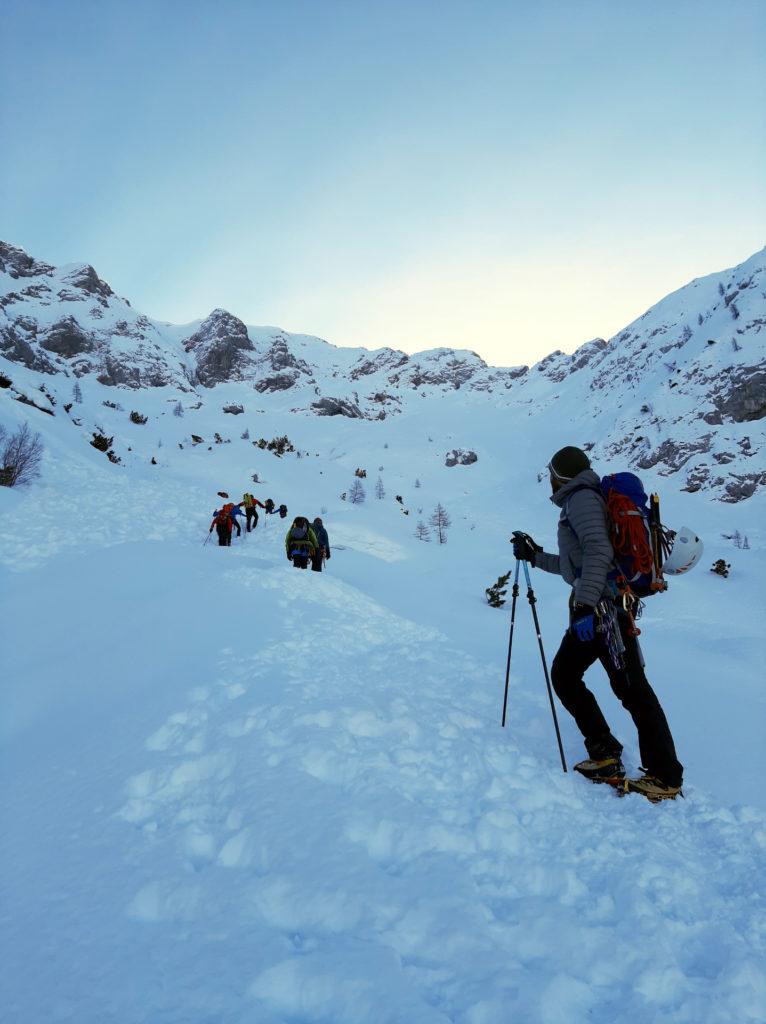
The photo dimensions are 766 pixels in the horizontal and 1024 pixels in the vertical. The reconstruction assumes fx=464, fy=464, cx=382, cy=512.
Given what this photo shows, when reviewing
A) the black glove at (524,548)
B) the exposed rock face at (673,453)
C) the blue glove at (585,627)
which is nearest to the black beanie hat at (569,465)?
the black glove at (524,548)

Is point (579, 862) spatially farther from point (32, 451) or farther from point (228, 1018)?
point (32, 451)

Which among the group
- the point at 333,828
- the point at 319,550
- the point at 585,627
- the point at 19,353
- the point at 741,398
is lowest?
the point at 333,828

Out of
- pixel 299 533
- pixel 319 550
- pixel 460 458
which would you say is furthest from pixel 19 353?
pixel 319 550

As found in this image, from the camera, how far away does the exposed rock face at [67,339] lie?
43.3 m

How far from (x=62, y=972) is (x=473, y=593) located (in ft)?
36.6

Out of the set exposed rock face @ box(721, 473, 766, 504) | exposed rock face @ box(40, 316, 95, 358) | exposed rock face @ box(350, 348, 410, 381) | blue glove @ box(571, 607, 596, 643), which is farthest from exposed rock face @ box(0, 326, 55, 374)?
exposed rock face @ box(350, 348, 410, 381)

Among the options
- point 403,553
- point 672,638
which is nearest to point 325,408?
point 403,553

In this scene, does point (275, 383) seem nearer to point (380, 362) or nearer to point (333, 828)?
point (380, 362)

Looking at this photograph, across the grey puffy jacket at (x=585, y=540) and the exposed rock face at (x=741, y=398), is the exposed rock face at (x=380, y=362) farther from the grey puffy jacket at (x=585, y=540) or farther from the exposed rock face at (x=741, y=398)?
the grey puffy jacket at (x=585, y=540)

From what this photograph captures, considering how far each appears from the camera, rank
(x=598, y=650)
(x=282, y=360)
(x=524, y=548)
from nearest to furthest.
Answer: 1. (x=598, y=650)
2. (x=524, y=548)
3. (x=282, y=360)

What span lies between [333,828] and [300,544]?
8469 millimetres

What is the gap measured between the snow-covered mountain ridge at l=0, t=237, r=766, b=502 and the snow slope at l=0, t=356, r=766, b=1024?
2032 centimetres

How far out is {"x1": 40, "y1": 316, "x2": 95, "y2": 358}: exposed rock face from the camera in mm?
43281

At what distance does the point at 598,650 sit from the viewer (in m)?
3.40
